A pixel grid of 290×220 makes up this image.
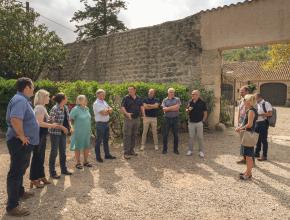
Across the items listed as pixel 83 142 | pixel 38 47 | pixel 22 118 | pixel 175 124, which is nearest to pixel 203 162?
pixel 175 124

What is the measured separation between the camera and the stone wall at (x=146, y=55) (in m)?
12.8

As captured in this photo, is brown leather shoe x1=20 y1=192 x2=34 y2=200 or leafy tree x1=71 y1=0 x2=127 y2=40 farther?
leafy tree x1=71 y1=0 x2=127 y2=40

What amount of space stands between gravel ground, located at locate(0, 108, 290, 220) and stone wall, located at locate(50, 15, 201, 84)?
509 centimetres

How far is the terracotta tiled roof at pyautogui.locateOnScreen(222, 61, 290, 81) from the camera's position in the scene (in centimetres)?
3818

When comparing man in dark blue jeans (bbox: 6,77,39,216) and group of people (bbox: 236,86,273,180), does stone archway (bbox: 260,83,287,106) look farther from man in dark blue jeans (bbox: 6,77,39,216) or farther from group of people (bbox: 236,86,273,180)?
man in dark blue jeans (bbox: 6,77,39,216)

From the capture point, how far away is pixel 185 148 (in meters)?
9.86

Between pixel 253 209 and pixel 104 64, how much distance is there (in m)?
13.2

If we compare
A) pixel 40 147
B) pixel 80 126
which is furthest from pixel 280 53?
pixel 40 147

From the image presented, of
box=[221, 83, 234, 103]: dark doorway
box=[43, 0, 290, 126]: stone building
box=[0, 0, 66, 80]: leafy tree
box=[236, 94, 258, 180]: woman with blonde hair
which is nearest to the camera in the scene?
box=[236, 94, 258, 180]: woman with blonde hair

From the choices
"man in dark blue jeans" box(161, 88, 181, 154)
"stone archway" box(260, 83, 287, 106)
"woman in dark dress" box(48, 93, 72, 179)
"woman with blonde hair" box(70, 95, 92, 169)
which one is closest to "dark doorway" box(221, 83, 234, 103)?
"man in dark blue jeans" box(161, 88, 181, 154)

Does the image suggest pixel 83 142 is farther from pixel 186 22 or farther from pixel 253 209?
pixel 186 22

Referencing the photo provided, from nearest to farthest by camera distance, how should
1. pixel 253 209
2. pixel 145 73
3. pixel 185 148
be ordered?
pixel 253 209
pixel 185 148
pixel 145 73

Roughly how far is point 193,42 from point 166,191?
778cm

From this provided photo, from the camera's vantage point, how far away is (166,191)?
19.9ft
